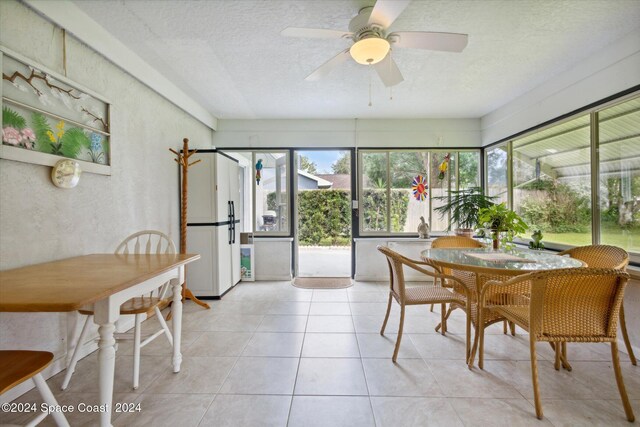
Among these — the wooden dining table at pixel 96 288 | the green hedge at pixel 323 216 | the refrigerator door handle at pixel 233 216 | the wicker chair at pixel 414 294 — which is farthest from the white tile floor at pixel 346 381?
the green hedge at pixel 323 216

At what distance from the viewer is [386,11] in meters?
1.67

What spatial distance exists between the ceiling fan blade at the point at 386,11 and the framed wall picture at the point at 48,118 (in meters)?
2.19

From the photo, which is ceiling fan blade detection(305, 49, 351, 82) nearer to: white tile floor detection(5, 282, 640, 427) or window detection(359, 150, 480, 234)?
white tile floor detection(5, 282, 640, 427)

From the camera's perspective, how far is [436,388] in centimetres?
180

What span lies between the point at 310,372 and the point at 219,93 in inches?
131

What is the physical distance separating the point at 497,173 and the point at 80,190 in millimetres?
5115

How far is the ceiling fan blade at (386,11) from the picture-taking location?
5.15 feet

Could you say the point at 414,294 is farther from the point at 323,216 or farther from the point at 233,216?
the point at 323,216

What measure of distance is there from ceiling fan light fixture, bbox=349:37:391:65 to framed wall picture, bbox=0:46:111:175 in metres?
2.08

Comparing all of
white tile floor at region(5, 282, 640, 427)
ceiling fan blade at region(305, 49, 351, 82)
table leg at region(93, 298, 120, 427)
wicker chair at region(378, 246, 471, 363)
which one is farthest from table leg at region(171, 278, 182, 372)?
ceiling fan blade at region(305, 49, 351, 82)

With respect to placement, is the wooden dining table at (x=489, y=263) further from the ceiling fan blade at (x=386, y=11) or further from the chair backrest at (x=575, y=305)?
the ceiling fan blade at (x=386, y=11)

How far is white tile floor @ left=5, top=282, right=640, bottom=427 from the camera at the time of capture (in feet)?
5.14

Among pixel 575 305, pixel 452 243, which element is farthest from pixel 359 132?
pixel 575 305

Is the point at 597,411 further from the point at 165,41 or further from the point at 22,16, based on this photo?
the point at 22,16
